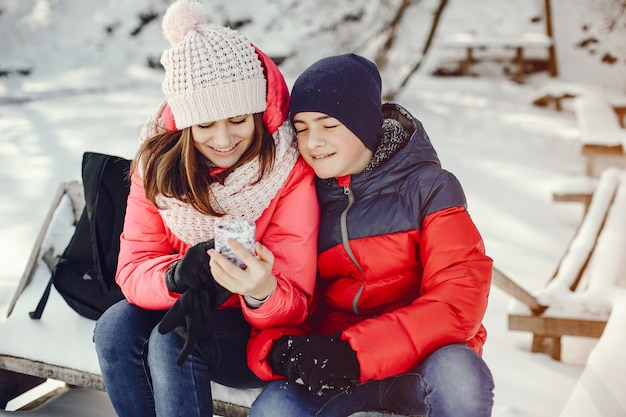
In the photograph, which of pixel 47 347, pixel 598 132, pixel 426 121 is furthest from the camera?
pixel 426 121

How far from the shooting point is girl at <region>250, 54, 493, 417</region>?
1.57m

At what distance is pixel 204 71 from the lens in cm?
171

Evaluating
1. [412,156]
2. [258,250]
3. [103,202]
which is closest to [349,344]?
[258,250]

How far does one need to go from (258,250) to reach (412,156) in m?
0.58

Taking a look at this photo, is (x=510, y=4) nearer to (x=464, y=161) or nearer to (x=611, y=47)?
(x=611, y=47)

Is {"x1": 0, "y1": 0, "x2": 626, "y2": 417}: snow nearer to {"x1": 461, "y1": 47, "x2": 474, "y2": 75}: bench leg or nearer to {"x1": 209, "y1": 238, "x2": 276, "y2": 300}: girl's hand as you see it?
{"x1": 461, "y1": 47, "x2": 474, "y2": 75}: bench leg

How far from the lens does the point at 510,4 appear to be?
11305 mm

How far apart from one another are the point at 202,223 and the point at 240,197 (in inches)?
6.1

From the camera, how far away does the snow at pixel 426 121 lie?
263 centimetres

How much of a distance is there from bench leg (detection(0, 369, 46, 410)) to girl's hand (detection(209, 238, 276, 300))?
1.34 meters

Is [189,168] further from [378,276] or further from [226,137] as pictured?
[378,276]

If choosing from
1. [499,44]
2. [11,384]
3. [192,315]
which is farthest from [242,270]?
[499,44]

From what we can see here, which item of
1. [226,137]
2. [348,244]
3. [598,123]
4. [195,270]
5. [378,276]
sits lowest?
[598,123]

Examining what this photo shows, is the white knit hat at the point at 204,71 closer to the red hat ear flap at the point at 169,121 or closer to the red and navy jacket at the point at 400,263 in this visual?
the red hat ear flap at the point at 169,121
